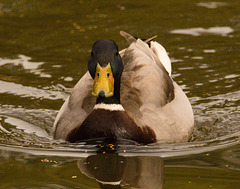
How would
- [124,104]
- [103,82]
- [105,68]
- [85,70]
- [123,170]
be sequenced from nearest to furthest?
[123,170] → [103,82] → [105,68] → [124,104] → [85,70]

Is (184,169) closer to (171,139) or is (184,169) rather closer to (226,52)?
(171,139)

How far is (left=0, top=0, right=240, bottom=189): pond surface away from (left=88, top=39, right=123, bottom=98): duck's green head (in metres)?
0.71

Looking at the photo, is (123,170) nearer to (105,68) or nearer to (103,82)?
(103,82)

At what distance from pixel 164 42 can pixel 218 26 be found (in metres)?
1.42

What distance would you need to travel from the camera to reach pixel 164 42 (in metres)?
12.8

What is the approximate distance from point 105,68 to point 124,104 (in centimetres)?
75

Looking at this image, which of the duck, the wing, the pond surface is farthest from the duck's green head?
the pond surface

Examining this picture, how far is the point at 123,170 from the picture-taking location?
24.5ft

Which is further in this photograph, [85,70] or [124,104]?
[85,70]

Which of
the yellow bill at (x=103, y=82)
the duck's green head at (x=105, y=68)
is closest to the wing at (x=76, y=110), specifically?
the duck's green head at (x=105, y=68)

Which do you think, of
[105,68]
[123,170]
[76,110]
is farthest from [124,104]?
[123,170]

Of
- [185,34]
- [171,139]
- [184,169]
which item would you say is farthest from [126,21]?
[184,169]

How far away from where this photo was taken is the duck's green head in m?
7.96

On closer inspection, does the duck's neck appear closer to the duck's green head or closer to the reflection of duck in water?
the duck's green head
